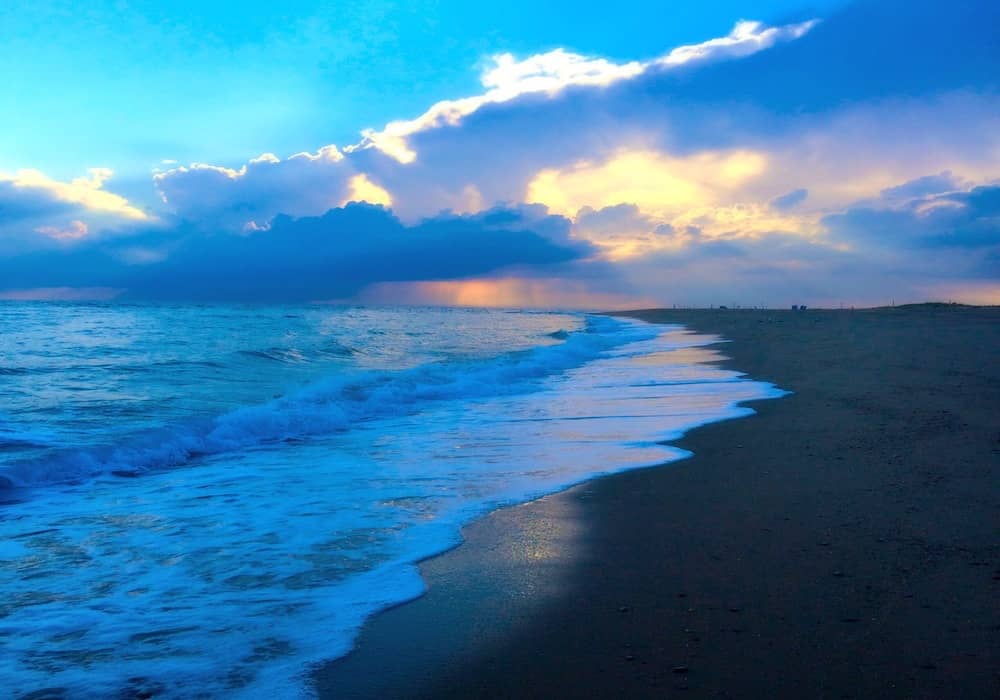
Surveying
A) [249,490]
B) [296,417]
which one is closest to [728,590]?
[249,490]

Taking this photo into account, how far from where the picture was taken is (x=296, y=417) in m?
10.8

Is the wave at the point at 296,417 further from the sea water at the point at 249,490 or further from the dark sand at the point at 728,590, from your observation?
the dark sand at the point at 728,590

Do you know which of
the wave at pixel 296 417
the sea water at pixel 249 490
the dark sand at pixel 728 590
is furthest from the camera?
the wave at pixel 296 417

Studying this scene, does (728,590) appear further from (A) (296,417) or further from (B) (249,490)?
(A) (296,417)

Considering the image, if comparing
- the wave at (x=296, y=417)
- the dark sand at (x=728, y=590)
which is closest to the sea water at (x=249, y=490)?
the wave at (x=296, y=417)

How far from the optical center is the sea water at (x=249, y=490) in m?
3.33

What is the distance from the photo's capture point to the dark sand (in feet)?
9.37

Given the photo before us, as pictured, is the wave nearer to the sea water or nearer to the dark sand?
the sea water

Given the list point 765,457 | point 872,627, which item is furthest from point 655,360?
point 872,627

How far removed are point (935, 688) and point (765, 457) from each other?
178 inches

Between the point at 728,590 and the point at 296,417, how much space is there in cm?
830

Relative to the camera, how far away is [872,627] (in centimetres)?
322

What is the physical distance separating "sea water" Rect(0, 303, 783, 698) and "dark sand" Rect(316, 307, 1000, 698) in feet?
1.28

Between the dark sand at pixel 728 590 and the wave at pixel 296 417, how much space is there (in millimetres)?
4910
